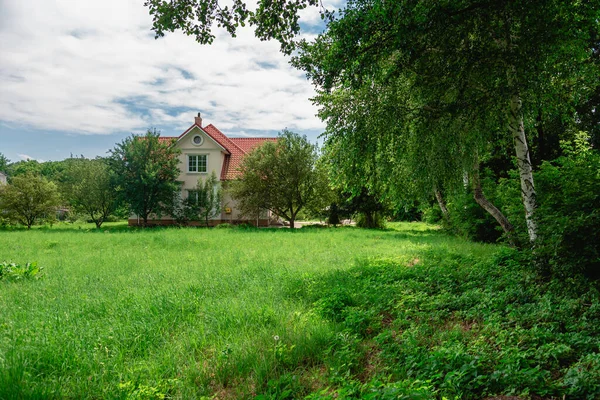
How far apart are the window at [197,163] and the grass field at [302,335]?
22.0 metres

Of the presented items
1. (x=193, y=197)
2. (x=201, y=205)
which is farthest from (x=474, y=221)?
(x=193, y=197)

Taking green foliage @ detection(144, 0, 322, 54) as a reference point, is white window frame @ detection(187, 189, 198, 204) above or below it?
below

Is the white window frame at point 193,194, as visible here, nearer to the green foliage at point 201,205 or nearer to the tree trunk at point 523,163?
the green foliage at point 201,205

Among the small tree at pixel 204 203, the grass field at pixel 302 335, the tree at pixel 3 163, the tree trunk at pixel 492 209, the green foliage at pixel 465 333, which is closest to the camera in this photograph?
the green foliage at pixel 465 333

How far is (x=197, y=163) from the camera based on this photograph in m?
28.7

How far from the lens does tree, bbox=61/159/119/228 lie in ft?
83.9

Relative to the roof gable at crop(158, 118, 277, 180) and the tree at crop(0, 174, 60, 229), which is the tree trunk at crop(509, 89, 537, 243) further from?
the tree at crop(0, 174, 60, 229)

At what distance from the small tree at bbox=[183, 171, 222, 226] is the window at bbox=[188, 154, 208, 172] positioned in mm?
2435

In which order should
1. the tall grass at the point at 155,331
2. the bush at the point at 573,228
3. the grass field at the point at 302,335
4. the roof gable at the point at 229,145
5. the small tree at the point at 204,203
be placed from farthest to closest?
the roof gable at the point at 229,145 < the small tree at the point at 204,203 < the bush at the point at 573,228 < the tall grass at the point at 155,331 < the grass field at the point at 302,335

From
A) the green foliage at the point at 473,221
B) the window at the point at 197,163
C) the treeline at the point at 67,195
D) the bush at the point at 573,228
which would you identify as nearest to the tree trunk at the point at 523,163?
the bush at the point at 573,228

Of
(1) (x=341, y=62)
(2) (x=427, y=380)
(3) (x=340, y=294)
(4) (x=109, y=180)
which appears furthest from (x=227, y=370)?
(4) (x=109, y=180)

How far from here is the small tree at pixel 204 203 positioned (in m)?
26.3

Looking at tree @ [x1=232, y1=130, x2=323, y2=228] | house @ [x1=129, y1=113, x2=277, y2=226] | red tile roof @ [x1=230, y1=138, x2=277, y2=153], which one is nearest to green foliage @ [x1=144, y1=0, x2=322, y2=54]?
tree @ [x1=232, y1=130, x2=323, y2=228]

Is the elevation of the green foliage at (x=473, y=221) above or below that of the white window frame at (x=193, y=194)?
below
